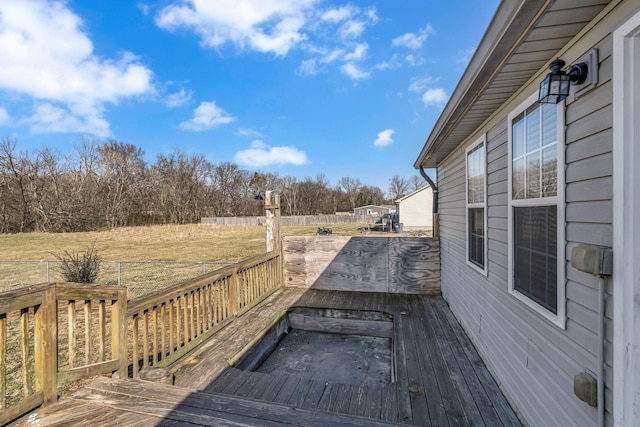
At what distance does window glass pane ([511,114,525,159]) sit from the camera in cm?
215

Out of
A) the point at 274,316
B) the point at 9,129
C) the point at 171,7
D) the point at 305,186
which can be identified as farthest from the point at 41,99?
the point at 305,186

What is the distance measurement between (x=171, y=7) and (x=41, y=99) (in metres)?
20.7

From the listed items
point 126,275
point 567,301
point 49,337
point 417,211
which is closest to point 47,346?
point 49,337

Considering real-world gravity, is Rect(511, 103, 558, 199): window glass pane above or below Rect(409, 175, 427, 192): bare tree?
below

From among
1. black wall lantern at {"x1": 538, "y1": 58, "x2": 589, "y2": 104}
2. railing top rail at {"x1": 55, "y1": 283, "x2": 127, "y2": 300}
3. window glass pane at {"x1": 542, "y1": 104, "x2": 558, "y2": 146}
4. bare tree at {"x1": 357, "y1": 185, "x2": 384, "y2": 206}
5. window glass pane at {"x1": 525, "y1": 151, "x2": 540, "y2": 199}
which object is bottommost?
railing top rail at {"x1": 55, "y1": 283, "x2": 127, "y2": 300}

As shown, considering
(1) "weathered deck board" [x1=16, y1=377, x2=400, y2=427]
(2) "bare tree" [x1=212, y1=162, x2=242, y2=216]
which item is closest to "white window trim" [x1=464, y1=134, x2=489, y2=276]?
(1) "weathered deck board" [x1=16, y1=377, x2=400, y2=427]

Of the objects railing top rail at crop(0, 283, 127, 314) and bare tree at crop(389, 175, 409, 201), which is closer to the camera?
railing top rail at crop(0, 283, 127, 314)

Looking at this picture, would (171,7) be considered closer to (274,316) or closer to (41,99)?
(274,316)

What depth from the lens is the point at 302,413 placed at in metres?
1.98

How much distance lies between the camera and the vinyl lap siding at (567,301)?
1289 mm

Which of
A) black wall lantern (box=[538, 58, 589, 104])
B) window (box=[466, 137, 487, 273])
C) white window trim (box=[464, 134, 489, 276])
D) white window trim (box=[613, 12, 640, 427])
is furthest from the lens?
window (box=[466, 137, 487, 273])

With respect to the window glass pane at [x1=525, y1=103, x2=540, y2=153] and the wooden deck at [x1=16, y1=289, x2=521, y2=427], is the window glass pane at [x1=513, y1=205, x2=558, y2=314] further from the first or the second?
the wooden deck at [x1=16, y1=289, x2=521, y2=427]

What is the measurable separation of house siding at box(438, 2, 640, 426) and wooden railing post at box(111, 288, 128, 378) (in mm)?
2975

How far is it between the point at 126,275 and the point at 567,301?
10092 mm
